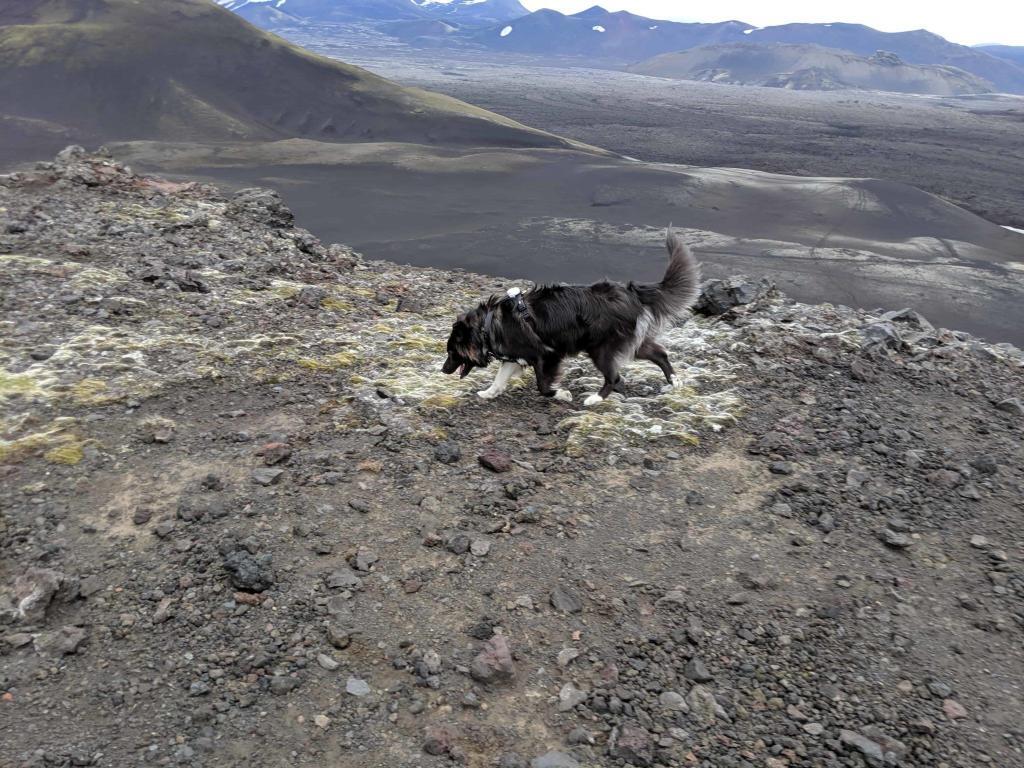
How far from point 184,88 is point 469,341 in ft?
102

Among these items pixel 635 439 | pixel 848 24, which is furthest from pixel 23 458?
pixel 848 24

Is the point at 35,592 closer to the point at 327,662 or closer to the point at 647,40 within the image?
the point at 327,662

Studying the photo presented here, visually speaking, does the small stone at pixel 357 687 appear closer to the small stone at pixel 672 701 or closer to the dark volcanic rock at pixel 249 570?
the dark volcanic rock at pixel 249 570

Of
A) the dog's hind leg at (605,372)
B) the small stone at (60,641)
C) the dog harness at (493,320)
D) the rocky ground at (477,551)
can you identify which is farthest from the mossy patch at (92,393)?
the dog's hind leg at (605,372)

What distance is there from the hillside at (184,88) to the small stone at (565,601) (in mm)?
28223

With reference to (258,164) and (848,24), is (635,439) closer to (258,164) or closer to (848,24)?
(258,164)

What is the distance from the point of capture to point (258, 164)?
79.5 feet

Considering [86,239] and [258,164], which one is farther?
[258,164]

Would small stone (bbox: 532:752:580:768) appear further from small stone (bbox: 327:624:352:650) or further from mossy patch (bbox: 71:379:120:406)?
mossy patch (bbox: 71:379:120:406)

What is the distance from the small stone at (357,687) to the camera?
12.2ft

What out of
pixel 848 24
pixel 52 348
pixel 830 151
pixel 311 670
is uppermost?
pixel 848 24

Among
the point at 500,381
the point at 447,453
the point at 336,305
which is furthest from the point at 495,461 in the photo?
the point at 336,305

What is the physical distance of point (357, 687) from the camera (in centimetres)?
374

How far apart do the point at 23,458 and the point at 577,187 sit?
64.2 feet
